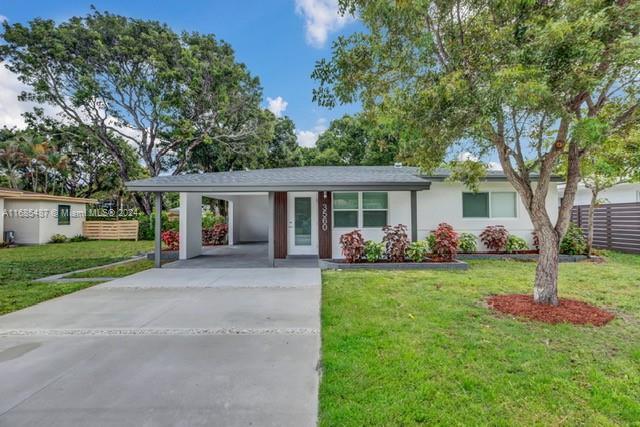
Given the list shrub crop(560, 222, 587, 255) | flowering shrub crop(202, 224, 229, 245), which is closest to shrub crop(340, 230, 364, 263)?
shrub crop(560, 222, 587, 255)

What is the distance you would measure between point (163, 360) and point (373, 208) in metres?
7.78

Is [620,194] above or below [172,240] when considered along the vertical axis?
above

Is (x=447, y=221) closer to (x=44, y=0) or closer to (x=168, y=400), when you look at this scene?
(x=168, y=400)

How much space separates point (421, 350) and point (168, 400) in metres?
2.58

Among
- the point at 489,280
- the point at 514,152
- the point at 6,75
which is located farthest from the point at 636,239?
the point at 6,75

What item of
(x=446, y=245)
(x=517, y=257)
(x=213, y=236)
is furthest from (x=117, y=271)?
(x=517, y=257)

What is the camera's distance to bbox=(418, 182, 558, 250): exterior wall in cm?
1044

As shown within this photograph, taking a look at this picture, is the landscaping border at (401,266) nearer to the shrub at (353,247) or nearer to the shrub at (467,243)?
the shrub at (353,247)

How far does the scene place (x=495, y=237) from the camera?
33.2ft

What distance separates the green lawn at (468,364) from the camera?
96.3 inches

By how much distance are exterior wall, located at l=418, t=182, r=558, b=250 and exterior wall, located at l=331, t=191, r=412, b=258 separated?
0.57m

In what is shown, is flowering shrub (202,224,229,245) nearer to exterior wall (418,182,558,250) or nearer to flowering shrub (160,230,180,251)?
flowering shrub (160,230,180,251)

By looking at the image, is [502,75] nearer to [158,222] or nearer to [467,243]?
[467,243]

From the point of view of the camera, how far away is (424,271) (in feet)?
26.5
